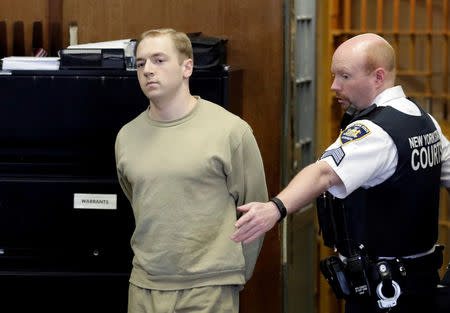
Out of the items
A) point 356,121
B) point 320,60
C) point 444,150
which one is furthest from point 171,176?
point 320,60

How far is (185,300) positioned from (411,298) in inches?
30.3

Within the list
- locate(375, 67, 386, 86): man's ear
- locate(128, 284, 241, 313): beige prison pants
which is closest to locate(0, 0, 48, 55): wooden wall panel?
locate(128, 284, 241, 313): beige prison pants

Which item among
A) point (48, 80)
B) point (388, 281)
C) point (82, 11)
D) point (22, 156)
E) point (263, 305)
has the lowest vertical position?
point (263, 305)

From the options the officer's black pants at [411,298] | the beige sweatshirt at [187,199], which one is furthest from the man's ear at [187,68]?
the officer's black pants at [411,298]

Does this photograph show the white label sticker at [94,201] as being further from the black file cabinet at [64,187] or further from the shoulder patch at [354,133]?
the shoulder patch at [354,133]

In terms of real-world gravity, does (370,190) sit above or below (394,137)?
below

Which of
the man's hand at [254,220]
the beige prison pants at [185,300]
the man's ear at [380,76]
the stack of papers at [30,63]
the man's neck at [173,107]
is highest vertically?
the stack of papers at [30,63]

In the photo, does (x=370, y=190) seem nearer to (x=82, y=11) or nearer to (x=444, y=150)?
(x=444, y=150)

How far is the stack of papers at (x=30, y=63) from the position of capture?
383 centimetres

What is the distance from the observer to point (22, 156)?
3.88 metres

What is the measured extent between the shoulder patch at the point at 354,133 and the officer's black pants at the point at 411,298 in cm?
54

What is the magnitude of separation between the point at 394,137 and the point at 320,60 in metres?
1.99

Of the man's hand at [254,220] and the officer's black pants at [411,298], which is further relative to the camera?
the officer's black pants at [411,298]

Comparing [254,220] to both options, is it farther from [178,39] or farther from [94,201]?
[94,201]
